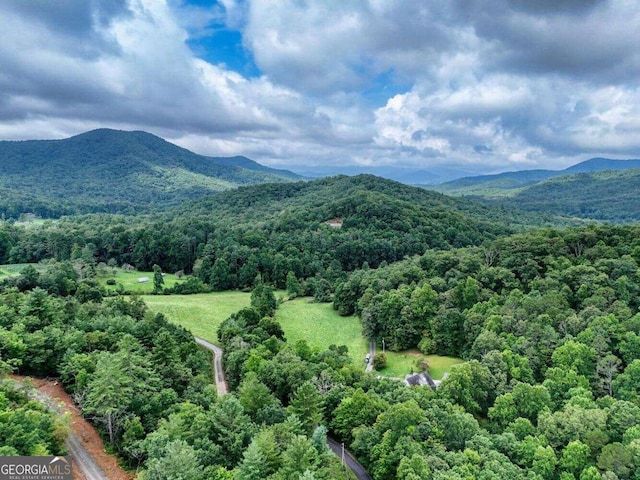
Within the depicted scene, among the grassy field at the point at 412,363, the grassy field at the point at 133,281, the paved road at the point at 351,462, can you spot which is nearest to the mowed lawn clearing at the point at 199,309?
the grassy field at the point at 133,281

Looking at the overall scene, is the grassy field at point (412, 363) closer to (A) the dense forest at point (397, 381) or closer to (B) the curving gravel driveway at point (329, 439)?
(A) the dense forest at point (397, 381)

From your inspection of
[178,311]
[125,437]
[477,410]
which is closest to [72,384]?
[125,437]

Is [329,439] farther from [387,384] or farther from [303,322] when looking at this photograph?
[303,322]

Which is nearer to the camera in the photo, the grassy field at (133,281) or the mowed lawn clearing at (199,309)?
the mowed lawn clearing at (199,309)

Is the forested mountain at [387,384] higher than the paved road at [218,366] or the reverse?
higher

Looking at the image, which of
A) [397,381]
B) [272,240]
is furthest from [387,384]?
[272,240]

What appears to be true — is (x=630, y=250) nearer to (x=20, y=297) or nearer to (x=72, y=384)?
(x=72, y=384)

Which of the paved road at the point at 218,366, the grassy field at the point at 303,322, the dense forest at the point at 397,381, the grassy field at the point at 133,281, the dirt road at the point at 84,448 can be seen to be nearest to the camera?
the dirt road at the point at 84,448
